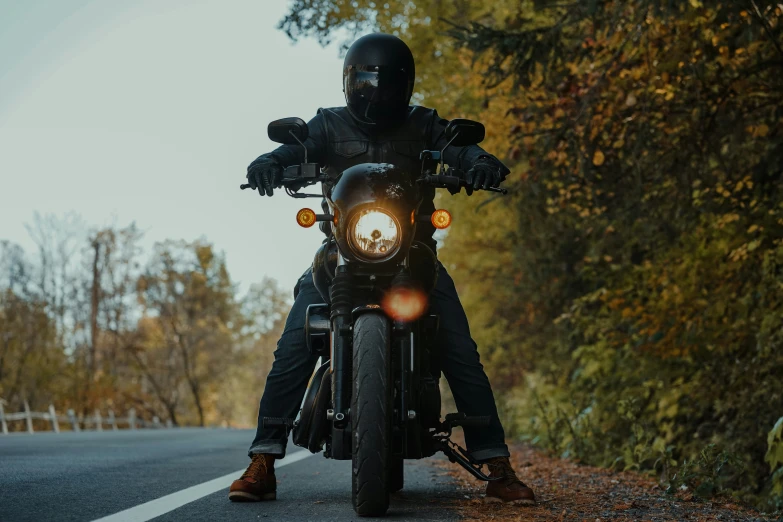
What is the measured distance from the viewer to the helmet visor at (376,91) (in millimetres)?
4824

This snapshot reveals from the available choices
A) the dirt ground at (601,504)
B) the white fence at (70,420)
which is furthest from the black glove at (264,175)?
the white fence at (70,420)

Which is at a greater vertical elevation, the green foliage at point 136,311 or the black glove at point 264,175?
the green foliage at point 136,311

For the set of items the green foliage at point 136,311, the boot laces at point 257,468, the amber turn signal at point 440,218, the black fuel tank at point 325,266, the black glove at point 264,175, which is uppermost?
the green foliage at point 136,311

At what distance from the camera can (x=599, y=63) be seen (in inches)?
402

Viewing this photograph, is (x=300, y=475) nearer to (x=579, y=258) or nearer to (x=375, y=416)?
(x=375, y=416)

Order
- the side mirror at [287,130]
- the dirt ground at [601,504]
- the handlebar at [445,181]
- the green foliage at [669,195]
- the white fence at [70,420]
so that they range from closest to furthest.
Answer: the dirt ground at [601,504] < the handlebar at [445,181] < the side mirror at [287,130] < the green foliage at [669,195] < the white fence at [70,420]

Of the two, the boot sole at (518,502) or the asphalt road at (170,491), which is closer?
the asphalt road at (170,491)

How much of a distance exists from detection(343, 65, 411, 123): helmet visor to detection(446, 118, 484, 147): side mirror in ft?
0.91

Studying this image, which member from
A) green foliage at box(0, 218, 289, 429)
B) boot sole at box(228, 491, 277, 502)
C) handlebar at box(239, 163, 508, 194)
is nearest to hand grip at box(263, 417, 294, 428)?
boot sole at box(228, 491, 277, 502)

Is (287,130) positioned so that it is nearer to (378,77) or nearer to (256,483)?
(378,77)

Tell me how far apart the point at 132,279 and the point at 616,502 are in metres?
45.6

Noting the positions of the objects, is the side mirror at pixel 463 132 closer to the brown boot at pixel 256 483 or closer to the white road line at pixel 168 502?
the brown boot at pixel 256 483

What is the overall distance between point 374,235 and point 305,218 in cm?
32

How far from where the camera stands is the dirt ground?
4445mm
